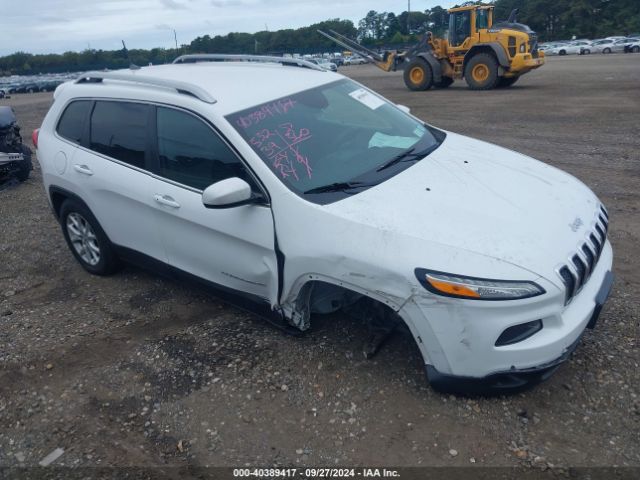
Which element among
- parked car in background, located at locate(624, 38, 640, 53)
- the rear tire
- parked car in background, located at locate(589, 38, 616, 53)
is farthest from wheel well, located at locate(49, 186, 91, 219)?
parked car in background, located at locate(589, 38, 616, 53)

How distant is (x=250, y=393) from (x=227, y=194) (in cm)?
119

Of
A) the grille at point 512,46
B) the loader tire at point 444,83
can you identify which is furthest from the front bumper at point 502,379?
the loader tire at point 444,83

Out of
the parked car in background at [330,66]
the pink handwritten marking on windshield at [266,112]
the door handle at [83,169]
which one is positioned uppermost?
the parked car in background at [330,66]

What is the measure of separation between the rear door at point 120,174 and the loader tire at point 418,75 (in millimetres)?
16325

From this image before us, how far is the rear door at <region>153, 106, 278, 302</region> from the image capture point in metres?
3.27

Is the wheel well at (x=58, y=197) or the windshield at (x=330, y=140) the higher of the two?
the windshield at (x=330, y=140)

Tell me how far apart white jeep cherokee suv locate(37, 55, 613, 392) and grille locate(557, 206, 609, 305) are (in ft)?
0.04

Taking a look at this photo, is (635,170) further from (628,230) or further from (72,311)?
(72,311)

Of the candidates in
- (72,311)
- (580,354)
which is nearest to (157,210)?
(72,311)

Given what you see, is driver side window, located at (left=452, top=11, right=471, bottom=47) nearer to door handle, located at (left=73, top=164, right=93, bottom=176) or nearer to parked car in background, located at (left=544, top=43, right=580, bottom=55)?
door handle, located at (left=73, top=164, right=93, bottom=176)

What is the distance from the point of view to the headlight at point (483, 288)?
252cm

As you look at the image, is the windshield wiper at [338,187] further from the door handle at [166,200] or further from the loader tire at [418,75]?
the loader tire at [418,75]

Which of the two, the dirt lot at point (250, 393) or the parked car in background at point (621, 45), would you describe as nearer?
the dirt lot at point (250, 393)

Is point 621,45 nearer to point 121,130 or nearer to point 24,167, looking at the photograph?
point 24,167
